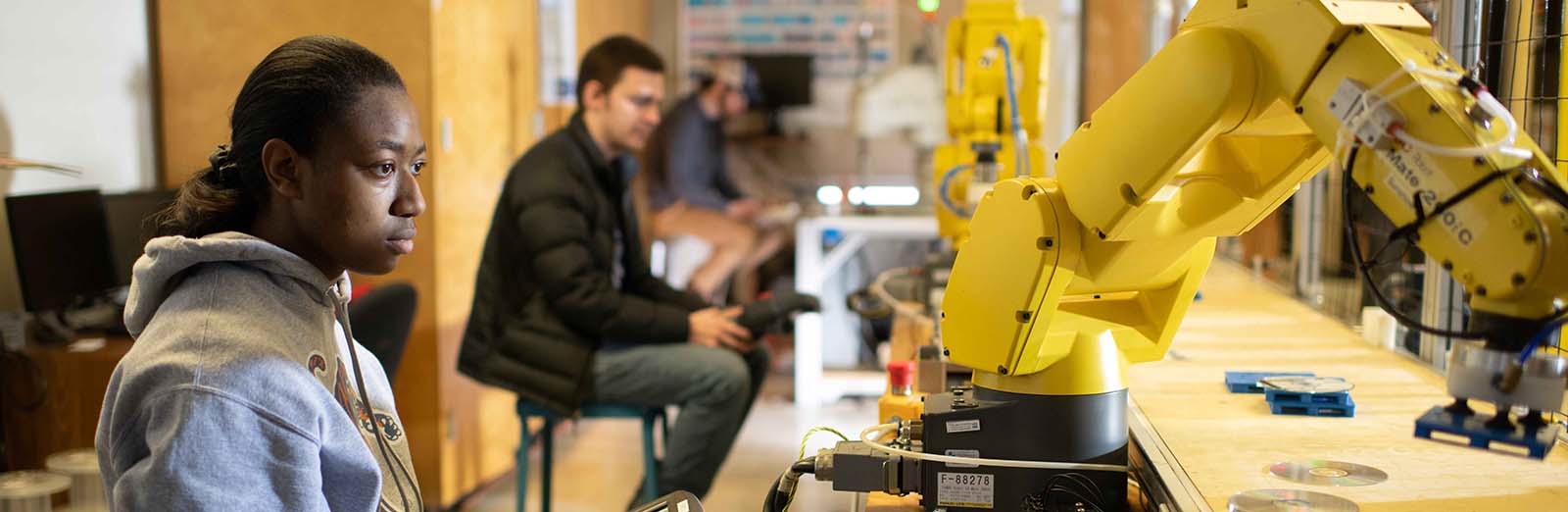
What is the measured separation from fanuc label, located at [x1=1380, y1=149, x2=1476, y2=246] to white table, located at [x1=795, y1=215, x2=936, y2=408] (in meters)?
3.81

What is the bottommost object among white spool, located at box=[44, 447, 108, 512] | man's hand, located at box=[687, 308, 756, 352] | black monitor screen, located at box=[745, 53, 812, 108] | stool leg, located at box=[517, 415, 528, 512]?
stool leg, located at box=[517, 415, 528, 512]

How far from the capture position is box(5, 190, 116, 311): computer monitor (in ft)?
8.59

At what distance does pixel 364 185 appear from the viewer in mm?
1180

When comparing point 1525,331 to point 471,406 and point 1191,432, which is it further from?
point 471,406

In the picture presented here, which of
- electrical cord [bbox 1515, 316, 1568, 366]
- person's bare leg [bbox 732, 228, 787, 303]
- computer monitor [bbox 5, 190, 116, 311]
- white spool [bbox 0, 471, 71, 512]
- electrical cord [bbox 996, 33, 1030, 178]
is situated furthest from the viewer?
person's bare leg [bbox 732, 228, 787, 303]

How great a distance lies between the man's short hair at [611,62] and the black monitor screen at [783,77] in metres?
3.27

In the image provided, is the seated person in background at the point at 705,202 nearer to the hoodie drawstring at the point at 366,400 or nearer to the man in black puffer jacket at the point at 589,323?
the man in black puffer jacket at the point at 589,323

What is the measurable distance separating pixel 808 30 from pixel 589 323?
3959mm

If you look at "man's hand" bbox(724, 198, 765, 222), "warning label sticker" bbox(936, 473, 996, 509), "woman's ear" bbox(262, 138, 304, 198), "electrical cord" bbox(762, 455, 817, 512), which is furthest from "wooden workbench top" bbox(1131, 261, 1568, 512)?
"man's hand" bbox(724, 198, 765, 222)

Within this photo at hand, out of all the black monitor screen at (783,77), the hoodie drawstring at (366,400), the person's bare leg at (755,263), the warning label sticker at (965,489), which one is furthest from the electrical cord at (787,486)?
the black monitor screen at (783,77)

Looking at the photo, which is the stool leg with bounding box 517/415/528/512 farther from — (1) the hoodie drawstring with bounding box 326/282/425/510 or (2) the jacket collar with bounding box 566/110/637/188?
(1) the hoodie drawstring with bounding box 326/282/425/510

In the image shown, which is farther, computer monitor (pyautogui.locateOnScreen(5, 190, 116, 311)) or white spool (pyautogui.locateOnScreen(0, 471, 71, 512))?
computer monitor (pyautogui.locateOnScreen(5, 190, 116, 311))

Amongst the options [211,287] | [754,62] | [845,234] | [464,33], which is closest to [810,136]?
[754,62]

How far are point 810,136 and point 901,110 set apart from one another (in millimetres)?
791
